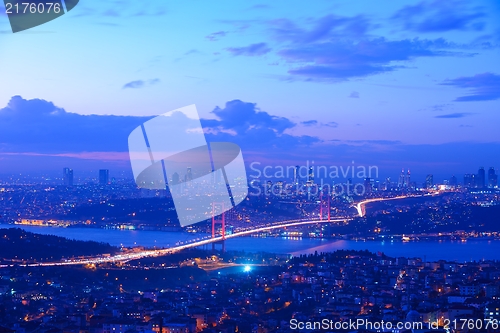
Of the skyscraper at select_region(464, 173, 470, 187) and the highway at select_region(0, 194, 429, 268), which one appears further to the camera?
the skyscraper at select_region(464, 173, 470, 187)

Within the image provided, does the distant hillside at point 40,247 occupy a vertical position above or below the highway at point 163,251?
above

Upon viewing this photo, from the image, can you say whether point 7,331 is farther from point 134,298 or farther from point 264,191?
point 264,191

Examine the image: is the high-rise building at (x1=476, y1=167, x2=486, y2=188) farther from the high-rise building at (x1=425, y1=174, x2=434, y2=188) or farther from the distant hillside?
the distant hillside

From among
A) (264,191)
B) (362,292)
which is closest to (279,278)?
(362,292)

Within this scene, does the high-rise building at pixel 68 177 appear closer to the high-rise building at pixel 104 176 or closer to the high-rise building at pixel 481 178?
the high-rise building at pixel 104 176

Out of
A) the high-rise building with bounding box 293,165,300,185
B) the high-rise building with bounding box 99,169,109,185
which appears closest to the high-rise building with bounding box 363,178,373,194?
the high-rise building with bounding box 293,165,300,185

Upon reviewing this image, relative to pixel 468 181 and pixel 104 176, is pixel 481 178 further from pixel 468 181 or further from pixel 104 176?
pixel 104 176

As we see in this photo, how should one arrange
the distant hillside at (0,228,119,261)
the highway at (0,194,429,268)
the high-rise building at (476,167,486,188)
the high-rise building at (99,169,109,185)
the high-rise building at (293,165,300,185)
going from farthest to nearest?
the high-rise building at (476,167,486,188), the high-rise building at (99,169,109,185), the high-rise building at (293,165,300,185), the distant hillside at (0,228,119,261), the highway at (0,194,429,268)

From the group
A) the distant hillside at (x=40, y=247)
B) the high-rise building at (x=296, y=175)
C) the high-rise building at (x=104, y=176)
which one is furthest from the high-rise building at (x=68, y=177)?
the distant hillside at (x=40, y=247)

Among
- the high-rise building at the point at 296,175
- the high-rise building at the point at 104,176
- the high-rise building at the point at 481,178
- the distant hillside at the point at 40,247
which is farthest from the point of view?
the high-rise building at the point at 481,178
